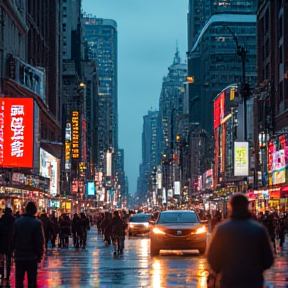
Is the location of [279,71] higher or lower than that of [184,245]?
higher

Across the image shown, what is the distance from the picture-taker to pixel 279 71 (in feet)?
296

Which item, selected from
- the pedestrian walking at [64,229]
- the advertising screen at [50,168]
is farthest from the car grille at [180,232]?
the advertising screen at [50,168]

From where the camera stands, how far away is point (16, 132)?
58250 millimetres

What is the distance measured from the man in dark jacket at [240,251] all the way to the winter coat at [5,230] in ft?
39.2

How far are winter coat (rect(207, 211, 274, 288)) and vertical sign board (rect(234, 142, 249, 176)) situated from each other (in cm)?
7761

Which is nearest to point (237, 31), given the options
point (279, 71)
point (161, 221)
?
point (279, 71)

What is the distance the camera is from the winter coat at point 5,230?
65.7ft

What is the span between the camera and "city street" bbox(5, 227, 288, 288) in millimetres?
19750

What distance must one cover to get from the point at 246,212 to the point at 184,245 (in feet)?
72.4

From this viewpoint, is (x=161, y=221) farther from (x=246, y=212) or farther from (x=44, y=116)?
(x=44, y=116)

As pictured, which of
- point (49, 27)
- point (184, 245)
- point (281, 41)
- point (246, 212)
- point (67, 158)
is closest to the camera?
point (246, 212)

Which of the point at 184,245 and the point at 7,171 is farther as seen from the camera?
the point at 7,171

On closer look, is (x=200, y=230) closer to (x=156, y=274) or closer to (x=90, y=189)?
(x=156, y=274)

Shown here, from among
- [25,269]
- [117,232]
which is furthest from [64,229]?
[25,269]
